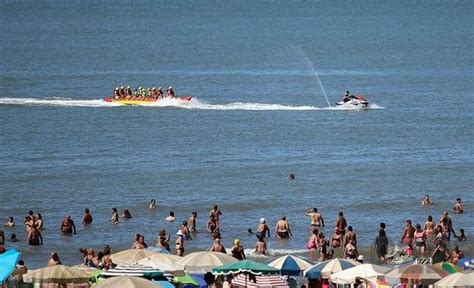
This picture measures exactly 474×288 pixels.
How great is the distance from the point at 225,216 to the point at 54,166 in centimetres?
1496

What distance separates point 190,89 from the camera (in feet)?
349

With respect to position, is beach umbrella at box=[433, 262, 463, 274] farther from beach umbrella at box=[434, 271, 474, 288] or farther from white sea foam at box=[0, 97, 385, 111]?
white sea foam at box=[0, 97, 385, 111]

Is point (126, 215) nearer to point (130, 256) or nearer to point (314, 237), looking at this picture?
point (314, 237)

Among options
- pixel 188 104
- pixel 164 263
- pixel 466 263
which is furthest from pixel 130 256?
pixel 188 104

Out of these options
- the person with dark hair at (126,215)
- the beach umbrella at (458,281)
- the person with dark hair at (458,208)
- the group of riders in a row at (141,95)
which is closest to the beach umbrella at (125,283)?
the beach umbrella at (458,281)

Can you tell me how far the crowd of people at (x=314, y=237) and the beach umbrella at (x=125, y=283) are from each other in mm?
5365

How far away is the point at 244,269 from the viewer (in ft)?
108

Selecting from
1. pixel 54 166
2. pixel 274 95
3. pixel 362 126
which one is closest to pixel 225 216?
pixel 54 166

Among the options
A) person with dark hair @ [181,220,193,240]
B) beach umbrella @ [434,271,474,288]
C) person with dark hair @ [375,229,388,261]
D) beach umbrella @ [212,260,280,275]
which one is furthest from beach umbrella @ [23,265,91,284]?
person with dark hair @ [181,220,193,240]

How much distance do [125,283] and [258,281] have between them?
4145mm

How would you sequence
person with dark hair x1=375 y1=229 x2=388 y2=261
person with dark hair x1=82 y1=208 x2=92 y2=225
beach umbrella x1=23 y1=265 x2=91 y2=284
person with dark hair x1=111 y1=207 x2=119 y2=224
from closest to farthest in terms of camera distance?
beach umbrella x1=23 y1=265 x2=91 y2=284 < person with dark hair x1=375 y1=229 x2=388 y2=261 < person with dark hair x1=82 y1=208 x2=92 y2=225 < person with dark hair x1=111 y1=207 x2=119 y2=224

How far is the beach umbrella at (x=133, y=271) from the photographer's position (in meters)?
31.7

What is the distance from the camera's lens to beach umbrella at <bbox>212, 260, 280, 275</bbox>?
3306 cm

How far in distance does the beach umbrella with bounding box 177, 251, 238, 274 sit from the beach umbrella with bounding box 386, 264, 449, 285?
4172mm
